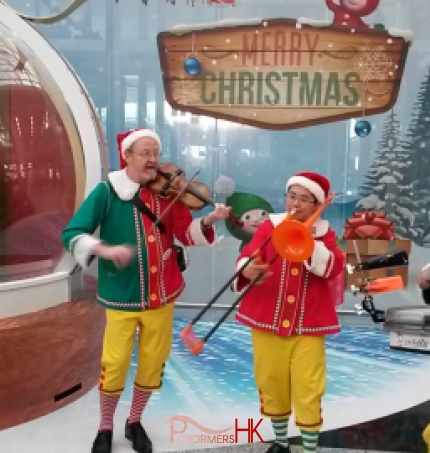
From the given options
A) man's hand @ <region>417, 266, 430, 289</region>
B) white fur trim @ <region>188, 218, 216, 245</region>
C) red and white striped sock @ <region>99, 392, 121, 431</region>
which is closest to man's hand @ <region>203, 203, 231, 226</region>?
white fur trim @ <region>188, 218, 216, 245</region>

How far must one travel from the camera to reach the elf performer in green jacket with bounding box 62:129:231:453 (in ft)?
7.66

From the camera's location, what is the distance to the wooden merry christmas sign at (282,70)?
14.4ft

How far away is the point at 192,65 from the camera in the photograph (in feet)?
14.6

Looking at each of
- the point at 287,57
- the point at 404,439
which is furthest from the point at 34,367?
the point at 287,57

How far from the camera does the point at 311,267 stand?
6.83 feet

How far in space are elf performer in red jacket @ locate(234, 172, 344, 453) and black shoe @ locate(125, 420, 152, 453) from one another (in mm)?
612

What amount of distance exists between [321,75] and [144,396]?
9.58ft

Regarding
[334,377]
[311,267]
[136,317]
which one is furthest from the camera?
[334,377]

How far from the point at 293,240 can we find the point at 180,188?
1.90ft

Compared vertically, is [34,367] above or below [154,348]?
below

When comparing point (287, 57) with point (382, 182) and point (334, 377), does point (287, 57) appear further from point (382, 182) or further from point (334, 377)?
point (334, 377)

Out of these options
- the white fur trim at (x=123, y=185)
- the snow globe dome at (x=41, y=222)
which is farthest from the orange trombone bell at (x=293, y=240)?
the snow globe dome at (x=41, y=222)

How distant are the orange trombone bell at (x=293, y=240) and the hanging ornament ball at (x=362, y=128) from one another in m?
2.64

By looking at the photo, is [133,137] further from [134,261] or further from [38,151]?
[38,151]
